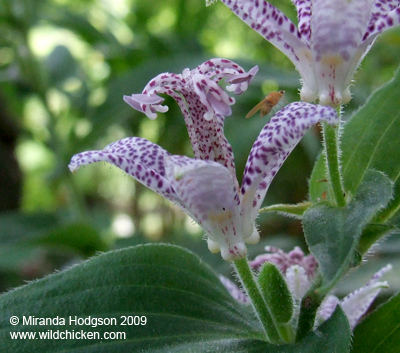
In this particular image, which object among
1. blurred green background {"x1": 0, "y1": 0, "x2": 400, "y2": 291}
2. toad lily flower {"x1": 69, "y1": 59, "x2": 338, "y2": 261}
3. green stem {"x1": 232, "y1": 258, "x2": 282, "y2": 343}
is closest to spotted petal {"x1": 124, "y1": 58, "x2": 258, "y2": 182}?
toad lily flower {"x1": 69, "y1": 59, "x2": 338, "y2": 261}

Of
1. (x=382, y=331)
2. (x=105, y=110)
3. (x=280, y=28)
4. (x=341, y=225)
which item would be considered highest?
(x=280, y=28)

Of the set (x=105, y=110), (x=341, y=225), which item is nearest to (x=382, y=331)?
(x=341, y=225)

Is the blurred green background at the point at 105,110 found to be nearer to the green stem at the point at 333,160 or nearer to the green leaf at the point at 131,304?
the green stem at the point at 333,160

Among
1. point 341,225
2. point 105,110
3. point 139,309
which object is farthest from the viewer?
point 105,110

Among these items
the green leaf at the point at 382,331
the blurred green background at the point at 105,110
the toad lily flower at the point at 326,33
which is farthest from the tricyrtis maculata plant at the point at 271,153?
the blurred green background at the point at 105,110

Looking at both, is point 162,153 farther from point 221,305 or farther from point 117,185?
point 117,185

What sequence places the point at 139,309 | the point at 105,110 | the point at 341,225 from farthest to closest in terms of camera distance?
the point at 105,110
the point at 139,309
the point at 341,225

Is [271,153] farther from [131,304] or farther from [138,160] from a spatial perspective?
[131,304]

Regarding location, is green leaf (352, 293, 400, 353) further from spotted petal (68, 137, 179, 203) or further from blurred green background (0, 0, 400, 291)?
blurred green background (0, 0, 400, 291)
